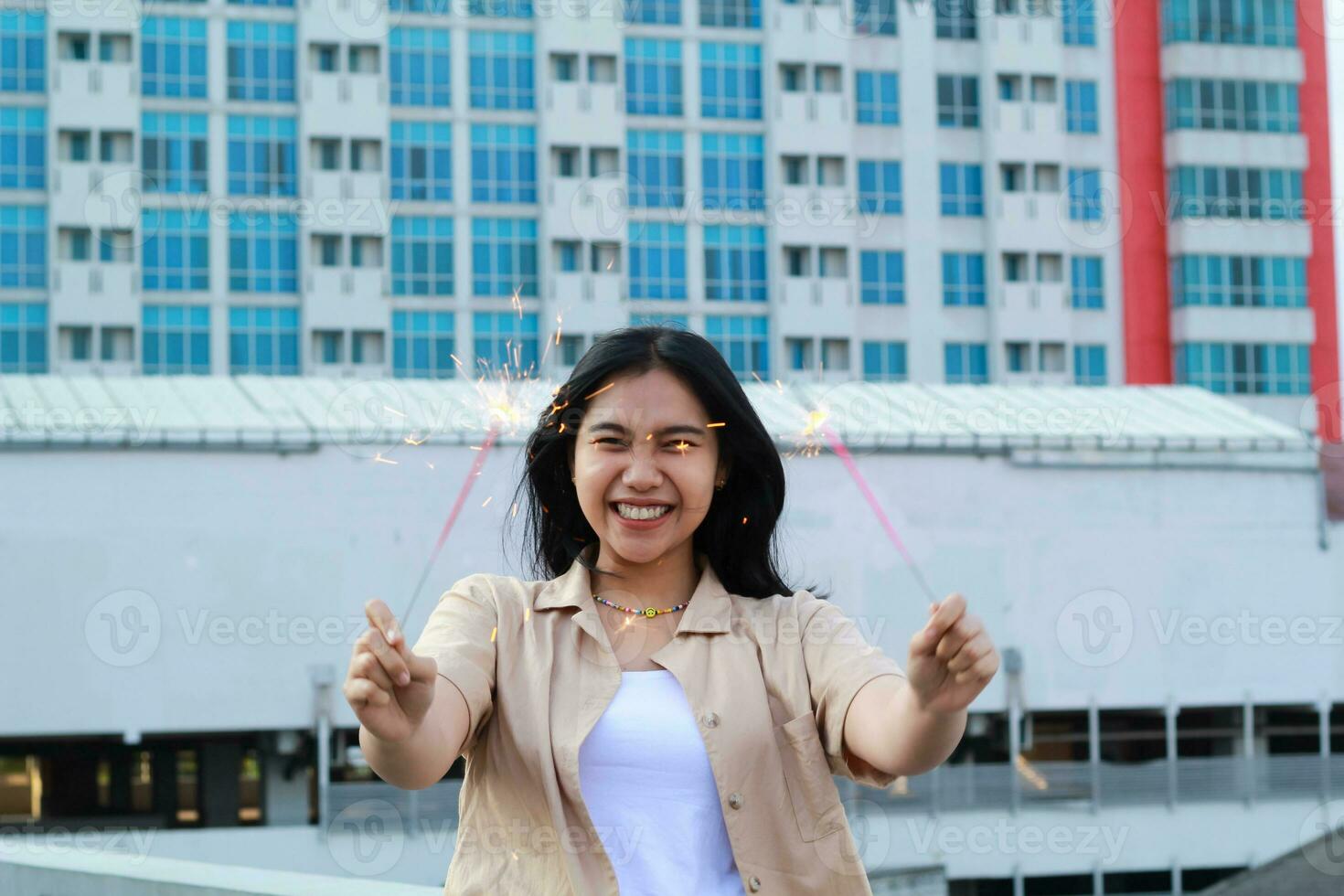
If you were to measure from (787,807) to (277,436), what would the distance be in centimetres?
2354

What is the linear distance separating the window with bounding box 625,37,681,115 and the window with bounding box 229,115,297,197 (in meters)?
8.52

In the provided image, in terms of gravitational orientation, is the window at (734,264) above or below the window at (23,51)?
below

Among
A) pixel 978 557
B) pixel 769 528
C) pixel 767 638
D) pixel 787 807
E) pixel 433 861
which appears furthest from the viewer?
pixel 978 557

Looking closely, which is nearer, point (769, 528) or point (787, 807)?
point (787, 807)

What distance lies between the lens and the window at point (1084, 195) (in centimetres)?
4450

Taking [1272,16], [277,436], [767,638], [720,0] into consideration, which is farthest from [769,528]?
[1272,16]

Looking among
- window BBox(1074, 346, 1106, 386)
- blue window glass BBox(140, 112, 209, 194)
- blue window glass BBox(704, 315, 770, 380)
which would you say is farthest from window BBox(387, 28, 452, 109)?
window BBox(1074, 346, 1106, 386)

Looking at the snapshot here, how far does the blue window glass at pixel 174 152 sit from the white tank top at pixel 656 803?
39.9 metres

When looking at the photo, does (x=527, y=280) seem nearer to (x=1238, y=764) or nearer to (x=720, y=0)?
(x=720, y=0)

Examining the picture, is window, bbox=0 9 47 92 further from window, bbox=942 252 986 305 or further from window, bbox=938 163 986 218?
window, bbox=942 252 986 305

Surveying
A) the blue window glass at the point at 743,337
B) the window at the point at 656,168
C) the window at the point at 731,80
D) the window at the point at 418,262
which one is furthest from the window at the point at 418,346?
the window at the point at 731,80

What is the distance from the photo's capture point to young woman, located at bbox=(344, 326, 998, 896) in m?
2.20

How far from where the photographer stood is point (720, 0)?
140 ft

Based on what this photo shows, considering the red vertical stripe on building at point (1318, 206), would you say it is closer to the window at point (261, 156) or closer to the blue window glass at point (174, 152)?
the window at point (261, 156)
